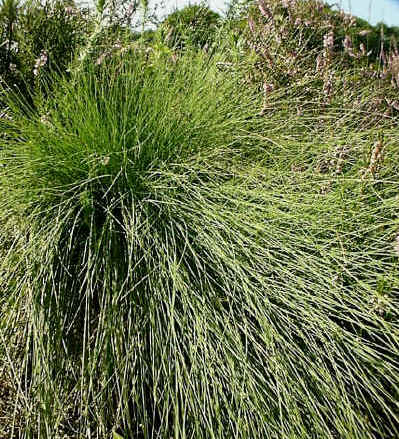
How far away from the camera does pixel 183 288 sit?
1655 millimetres

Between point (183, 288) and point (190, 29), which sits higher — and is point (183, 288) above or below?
below

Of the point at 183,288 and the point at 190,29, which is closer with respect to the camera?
the point at 183,288

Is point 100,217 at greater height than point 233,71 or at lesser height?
lesser

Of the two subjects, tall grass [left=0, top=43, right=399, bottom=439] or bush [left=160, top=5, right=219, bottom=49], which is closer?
tall grass [left=0, top=43, right=399, bottom=439]

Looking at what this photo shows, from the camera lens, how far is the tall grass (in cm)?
158

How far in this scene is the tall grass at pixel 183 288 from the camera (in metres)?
1.58

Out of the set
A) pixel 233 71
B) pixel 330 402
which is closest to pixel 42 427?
pixel 330 402

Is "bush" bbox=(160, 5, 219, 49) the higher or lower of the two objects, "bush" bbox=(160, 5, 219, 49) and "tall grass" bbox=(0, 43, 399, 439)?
the higher

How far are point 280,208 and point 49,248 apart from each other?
0.80 m

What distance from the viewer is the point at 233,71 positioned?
2602 mm

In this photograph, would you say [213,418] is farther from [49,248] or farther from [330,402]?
[49,248]

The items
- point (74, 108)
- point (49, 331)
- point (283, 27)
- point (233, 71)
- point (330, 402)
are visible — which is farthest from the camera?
point (283, 27)

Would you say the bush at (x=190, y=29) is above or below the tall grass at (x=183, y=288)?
above

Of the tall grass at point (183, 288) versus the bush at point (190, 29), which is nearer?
the tall grass at point (183, 288)
